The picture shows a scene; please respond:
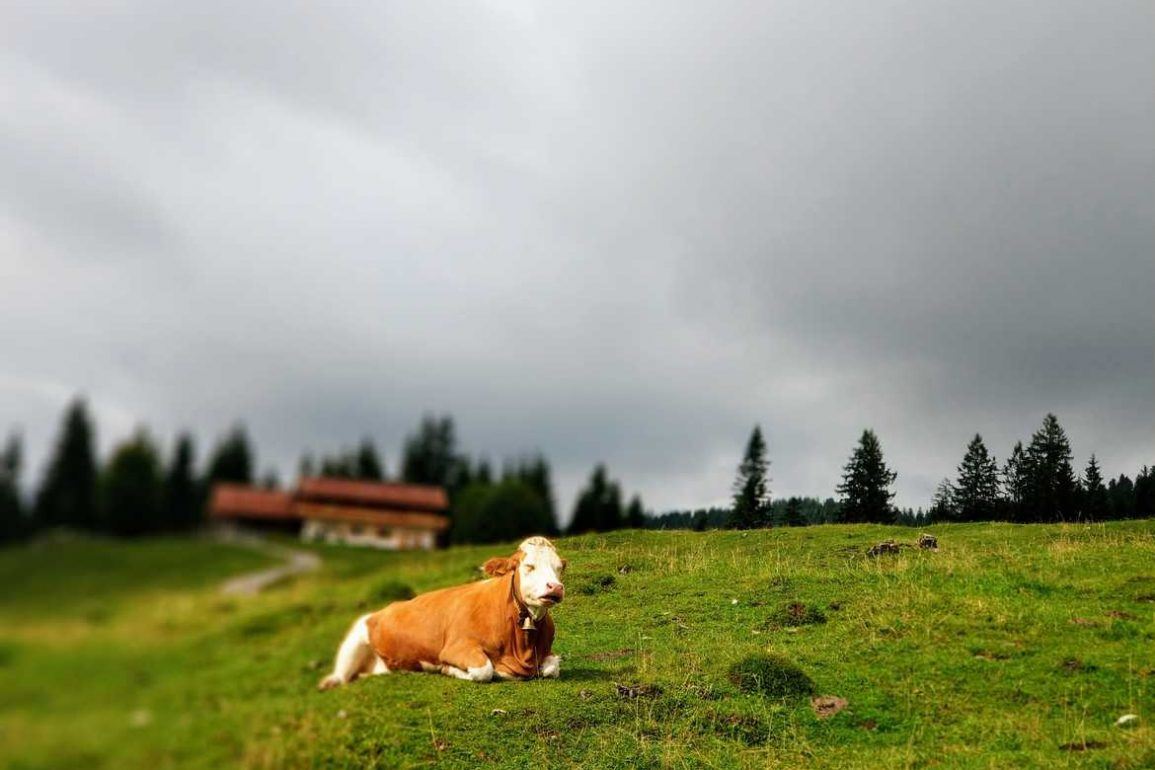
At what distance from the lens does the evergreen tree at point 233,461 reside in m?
3.82

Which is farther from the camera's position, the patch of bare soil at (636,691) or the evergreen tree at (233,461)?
the patch of bare soil at (636,691)

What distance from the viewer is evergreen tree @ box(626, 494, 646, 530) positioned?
9.87 meters

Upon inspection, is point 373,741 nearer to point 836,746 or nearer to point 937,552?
point 836,746

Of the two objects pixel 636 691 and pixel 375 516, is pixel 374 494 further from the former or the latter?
pixel 636 691

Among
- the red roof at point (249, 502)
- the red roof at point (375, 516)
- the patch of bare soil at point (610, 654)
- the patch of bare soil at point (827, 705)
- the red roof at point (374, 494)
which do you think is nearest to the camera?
the red roof at point (249, 502)

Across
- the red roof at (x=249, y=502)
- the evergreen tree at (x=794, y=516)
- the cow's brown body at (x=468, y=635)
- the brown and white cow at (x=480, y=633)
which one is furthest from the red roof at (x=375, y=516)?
the evergreen tree at (x=794, y=516)

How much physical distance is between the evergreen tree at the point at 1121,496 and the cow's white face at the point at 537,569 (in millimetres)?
6483

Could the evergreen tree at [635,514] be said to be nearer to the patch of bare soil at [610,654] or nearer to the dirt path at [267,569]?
the patch of bare soil at [610,654]

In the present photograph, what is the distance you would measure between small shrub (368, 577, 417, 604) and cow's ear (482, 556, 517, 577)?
869 mm

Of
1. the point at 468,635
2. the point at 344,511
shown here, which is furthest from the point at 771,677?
the point at 344,511

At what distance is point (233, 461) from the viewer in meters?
3.95

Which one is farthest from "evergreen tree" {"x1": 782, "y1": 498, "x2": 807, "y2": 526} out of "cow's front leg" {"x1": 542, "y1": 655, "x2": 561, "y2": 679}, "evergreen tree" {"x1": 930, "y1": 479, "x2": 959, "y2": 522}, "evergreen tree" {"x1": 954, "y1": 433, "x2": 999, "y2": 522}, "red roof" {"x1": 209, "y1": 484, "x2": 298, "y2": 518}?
"red roof" {"x1": 209, "y1": 484, "x2": 298, "y2": 518}

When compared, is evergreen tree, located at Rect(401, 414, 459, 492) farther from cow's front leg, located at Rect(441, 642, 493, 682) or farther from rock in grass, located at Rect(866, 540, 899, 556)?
rock in grass, located at Rect(866, 540, 899, 556)

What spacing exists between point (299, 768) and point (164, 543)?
283cm
